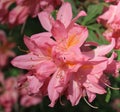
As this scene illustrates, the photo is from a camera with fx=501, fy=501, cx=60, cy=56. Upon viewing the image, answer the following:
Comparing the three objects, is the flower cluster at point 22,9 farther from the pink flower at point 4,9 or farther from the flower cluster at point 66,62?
the flower cluster at point 66,62

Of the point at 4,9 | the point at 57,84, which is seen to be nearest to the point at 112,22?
the point at 57,84

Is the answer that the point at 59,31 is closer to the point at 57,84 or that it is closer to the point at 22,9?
the point at 57,84

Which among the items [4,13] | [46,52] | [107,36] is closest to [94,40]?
[107,36]

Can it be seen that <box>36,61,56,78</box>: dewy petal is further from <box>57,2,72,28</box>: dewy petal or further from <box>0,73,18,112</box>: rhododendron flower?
<box>0,73,18,112</box>: rhododendron flower

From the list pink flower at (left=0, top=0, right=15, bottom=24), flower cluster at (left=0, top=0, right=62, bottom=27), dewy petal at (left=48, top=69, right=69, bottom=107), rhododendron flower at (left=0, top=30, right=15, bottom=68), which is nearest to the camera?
dewy petal at (left=48, top=69, right=69, bottom=107)

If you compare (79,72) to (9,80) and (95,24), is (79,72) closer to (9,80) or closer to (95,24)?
(95,24)

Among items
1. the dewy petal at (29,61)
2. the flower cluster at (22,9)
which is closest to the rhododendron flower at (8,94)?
the flower cluster at (22,9)

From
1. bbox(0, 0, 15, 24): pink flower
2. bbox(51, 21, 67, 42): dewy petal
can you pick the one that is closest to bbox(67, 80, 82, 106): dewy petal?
bbox(51, 21, 67, 42): dewy petal
